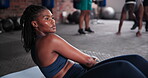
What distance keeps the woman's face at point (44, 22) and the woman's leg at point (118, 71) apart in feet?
1.12

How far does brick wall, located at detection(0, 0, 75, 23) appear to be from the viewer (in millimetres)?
4734

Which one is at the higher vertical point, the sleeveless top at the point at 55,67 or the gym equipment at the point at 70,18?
the sleeveless top at the point at 55,67

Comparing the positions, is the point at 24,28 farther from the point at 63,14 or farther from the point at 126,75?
the point at 63,14

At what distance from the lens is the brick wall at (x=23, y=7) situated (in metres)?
4.73

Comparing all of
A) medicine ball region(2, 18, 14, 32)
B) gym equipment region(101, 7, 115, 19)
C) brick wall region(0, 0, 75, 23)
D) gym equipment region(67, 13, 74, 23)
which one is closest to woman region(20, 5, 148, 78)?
medicine ball region(2, 18, 14, 32)

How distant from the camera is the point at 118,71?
86 centimetres

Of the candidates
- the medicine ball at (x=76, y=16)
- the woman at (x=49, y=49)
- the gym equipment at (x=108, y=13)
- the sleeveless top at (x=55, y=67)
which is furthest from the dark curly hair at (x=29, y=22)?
the gym equipment at (x=108, y=13)

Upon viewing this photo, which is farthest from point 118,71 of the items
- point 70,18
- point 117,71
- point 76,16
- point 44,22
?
point 70,18

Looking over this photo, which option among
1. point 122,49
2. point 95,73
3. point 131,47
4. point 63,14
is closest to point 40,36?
point 95,73

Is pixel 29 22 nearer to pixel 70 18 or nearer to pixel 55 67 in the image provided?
pixel 55 67

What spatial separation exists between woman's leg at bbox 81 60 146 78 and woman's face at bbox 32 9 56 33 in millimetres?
340

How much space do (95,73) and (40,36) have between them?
360mm

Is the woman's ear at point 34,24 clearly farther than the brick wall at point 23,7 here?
No

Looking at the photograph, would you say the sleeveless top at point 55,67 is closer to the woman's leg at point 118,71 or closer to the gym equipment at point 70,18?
the woman's leg at point 118,71
